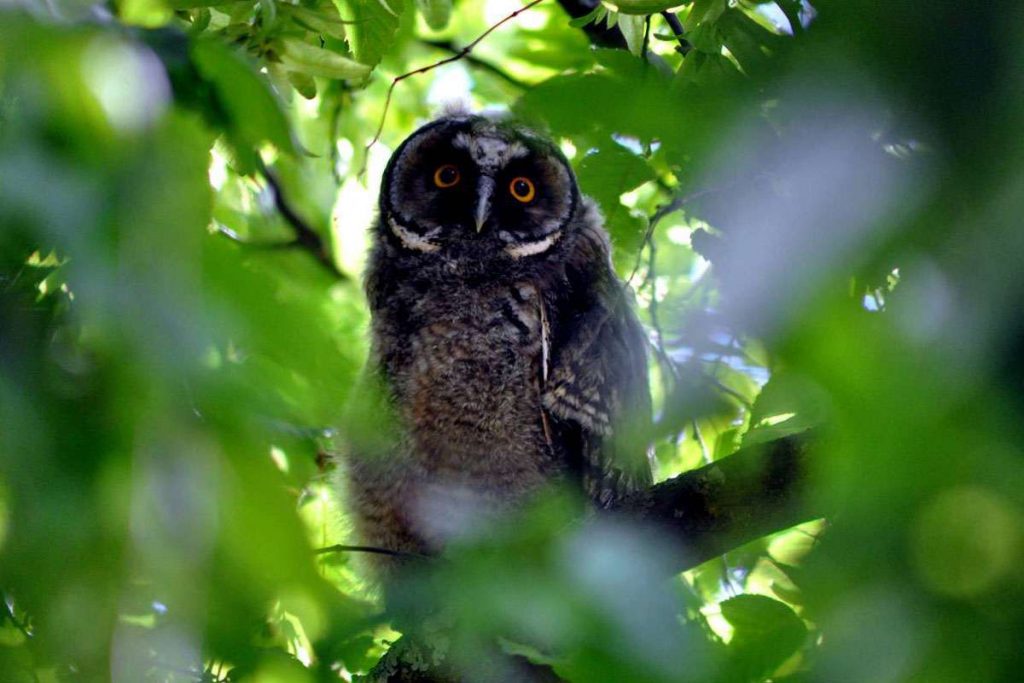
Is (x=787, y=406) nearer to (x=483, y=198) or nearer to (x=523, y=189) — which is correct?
(x=483, y=198)

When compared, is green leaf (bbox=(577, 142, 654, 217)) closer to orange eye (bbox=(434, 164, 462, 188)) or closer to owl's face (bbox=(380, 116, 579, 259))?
owl's face (bbox=(380, 116, 579, 259))

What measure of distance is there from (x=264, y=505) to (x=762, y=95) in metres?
0.56

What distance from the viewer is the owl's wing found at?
299 centimetres

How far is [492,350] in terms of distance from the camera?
3053 millimetres

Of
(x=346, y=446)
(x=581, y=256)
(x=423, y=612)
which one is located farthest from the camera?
(x=581, y=256)

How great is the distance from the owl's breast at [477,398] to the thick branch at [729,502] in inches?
36.9

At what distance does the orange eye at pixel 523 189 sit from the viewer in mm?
3533

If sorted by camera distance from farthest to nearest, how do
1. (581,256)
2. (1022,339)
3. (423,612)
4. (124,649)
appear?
1. (581,256)
2. (423,612)
3. (124,649)
4. (1022,339)

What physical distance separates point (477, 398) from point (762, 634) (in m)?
1.77

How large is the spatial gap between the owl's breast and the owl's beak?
38cm

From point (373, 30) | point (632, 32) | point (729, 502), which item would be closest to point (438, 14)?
point (373, 30)

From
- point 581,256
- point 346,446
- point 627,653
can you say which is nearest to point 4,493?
point 627,653

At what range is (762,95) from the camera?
96 centimetres

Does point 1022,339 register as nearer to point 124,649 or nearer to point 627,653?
point 627,653
